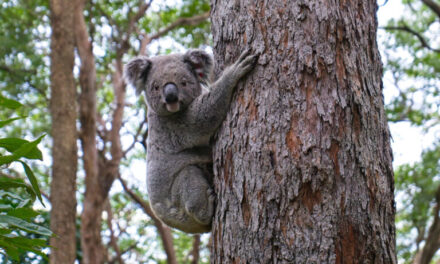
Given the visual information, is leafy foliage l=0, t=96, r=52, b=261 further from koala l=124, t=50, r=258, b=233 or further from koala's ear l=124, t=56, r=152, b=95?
koala's ear l=124, t=56, r=152, b=95

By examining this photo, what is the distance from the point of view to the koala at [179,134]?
2.67m

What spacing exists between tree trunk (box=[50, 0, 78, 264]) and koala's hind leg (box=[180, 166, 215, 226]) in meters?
3.26

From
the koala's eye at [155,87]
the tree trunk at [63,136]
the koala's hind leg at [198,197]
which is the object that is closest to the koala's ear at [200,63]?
the koala's eye at [155,87]

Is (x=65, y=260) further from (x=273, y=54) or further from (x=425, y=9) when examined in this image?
(x=425, y=9)

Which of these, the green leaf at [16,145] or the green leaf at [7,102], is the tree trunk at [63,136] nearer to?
the green leaf at [16,145]

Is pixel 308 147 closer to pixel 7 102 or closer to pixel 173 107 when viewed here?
pixel 173 107

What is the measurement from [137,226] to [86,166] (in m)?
3.67

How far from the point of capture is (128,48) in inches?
391

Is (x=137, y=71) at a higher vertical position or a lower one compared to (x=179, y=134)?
higher

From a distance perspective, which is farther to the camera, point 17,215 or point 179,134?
point 179,134

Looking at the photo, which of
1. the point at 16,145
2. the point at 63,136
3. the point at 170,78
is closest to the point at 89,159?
the point at 63,136

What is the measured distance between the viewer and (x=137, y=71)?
3.17 metres

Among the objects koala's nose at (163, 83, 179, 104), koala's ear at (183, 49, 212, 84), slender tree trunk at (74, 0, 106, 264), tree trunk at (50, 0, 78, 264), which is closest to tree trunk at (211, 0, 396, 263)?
koala's nose at (163, 83, 179, 104)

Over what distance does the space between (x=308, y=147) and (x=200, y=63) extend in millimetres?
1322
